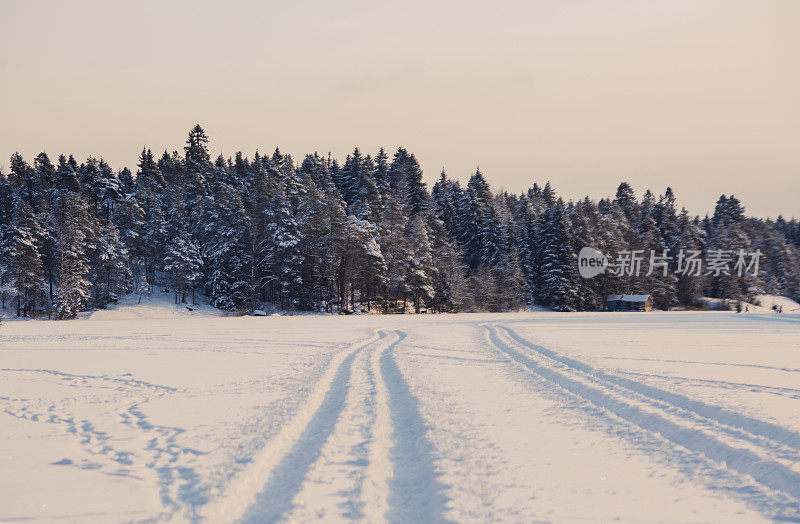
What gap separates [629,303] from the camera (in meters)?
68.7

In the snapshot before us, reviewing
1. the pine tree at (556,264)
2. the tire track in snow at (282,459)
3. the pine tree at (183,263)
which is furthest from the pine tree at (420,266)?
the tire track in snow at (282,459)

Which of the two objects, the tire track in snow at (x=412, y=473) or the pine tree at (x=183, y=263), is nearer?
the tire track in snow at (x=412, y=473)

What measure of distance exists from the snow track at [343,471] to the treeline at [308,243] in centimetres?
4394

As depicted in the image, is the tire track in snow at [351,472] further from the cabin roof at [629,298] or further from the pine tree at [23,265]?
the cabin roof at [629,298]

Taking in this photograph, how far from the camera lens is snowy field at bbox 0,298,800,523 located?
4539mm

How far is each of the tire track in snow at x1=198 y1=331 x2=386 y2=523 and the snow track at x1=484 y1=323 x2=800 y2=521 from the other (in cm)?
459

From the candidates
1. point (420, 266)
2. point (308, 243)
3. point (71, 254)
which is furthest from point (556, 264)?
point (71, 254)

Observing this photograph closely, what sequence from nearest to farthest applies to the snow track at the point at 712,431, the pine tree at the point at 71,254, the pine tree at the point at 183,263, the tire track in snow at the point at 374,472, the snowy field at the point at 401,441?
the tire track in snow at the point at 374,472 < the snowy field at the point at 401,441 < the snow track at the point at 712,431 < the pine tree at the point at 71,254 < the pine tree at the point at 183,263

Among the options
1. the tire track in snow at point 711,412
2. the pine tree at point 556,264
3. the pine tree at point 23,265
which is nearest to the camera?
the tire track in snow at point 711,412

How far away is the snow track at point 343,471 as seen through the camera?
437 centimetres

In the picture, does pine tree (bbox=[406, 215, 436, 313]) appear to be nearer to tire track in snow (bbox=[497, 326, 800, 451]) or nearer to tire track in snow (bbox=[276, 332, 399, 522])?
tire track in snow (bbox=[497, 326, 800, 451])

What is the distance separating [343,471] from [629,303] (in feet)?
236

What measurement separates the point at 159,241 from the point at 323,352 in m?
58.5

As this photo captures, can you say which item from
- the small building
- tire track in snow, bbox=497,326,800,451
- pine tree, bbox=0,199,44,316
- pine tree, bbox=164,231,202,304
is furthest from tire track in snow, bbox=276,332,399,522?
the small building
